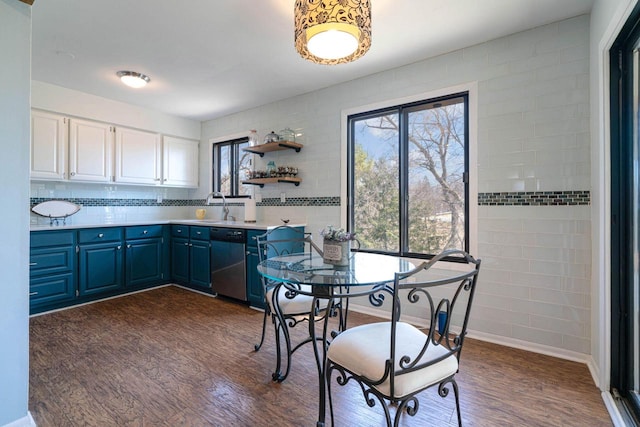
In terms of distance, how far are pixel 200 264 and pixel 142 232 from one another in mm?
872

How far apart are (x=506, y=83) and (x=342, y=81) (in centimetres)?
160

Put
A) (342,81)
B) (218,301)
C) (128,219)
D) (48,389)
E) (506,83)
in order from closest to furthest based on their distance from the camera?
(48,389) → (506,83) → (342,81) → (218,301) → (128,219)

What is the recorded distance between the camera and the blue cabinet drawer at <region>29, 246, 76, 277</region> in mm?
3152

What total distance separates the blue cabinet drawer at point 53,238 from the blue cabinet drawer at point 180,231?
3.65ft

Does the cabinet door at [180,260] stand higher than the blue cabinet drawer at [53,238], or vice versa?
the blue cabinet drawer at [53,238]

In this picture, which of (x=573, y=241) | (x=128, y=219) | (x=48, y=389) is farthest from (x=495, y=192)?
(x=128, y=219)

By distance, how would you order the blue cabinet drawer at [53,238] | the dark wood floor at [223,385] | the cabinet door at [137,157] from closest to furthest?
1. the dark wood floor at [223,385]
2. the blue cabinet drawer at [53,238]
3. the cabinet door at [137,157]

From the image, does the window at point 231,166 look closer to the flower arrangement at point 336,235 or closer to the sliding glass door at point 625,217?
the flower arrangement at point 336,235

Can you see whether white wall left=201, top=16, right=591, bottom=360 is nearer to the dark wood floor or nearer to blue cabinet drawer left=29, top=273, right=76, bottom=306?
the dark wood floor

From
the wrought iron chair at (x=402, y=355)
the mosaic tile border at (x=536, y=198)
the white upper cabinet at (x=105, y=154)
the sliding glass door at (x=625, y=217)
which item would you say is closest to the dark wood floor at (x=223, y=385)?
the sliding glass door at (x=625, y=217)

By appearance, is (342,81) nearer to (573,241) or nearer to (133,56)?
(133,56)

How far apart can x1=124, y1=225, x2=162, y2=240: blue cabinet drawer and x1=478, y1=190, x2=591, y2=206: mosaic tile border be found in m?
3.88

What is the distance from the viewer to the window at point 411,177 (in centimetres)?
282

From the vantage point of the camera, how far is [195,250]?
4047mm
